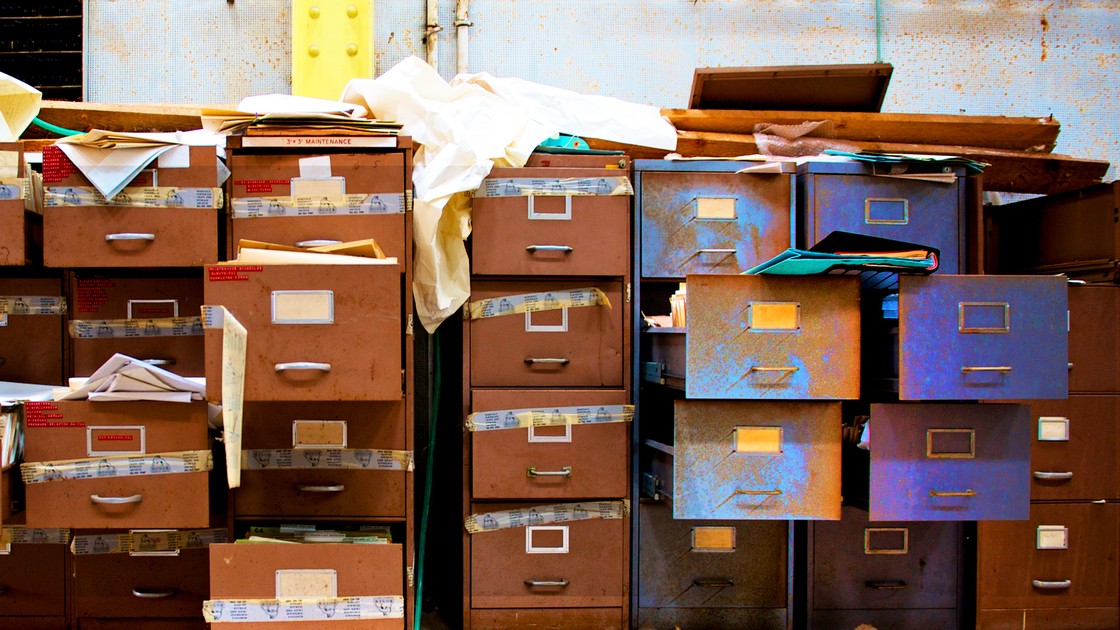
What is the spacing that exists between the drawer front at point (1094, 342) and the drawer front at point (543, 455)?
54.5 inches

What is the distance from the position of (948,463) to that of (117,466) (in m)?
1.79

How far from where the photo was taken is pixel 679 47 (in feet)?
8.01

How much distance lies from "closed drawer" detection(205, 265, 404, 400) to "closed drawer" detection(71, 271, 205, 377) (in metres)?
0.58

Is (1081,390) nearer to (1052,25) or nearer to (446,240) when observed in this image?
(1052,25)

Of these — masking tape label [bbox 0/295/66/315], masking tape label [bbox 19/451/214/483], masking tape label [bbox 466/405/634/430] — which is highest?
masking tape label [bbox 0/295/66/315]

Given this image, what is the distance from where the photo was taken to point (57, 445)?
1272 millimetres

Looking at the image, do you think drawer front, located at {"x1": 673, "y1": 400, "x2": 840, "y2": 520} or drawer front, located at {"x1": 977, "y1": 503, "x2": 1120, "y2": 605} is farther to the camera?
drawer front, located at {"x1": 977, "y1": 503, "x2": 1120, "y2": 605}

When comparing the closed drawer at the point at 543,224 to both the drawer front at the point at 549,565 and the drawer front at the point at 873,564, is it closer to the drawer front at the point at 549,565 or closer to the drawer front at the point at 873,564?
the drawer front at the point at 549,565

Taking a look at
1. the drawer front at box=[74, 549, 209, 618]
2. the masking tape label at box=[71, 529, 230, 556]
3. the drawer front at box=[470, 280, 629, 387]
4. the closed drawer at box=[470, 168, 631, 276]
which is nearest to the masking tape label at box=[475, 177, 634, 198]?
the closed drawer at box=[470, 168, 631, 276]

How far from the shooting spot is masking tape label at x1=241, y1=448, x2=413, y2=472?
151 cm

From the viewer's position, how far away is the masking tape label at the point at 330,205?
1.52 meters

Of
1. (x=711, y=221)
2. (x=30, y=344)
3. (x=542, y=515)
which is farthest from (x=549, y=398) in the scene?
(x=30, y=344)

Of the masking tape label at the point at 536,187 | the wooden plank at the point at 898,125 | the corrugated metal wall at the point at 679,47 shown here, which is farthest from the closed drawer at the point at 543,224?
the corrugated metal wall at the point at 679,47

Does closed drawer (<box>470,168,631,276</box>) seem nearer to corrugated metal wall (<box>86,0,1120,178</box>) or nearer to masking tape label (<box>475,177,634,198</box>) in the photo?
masking tape label (<box>475,177,634,198</box>)
